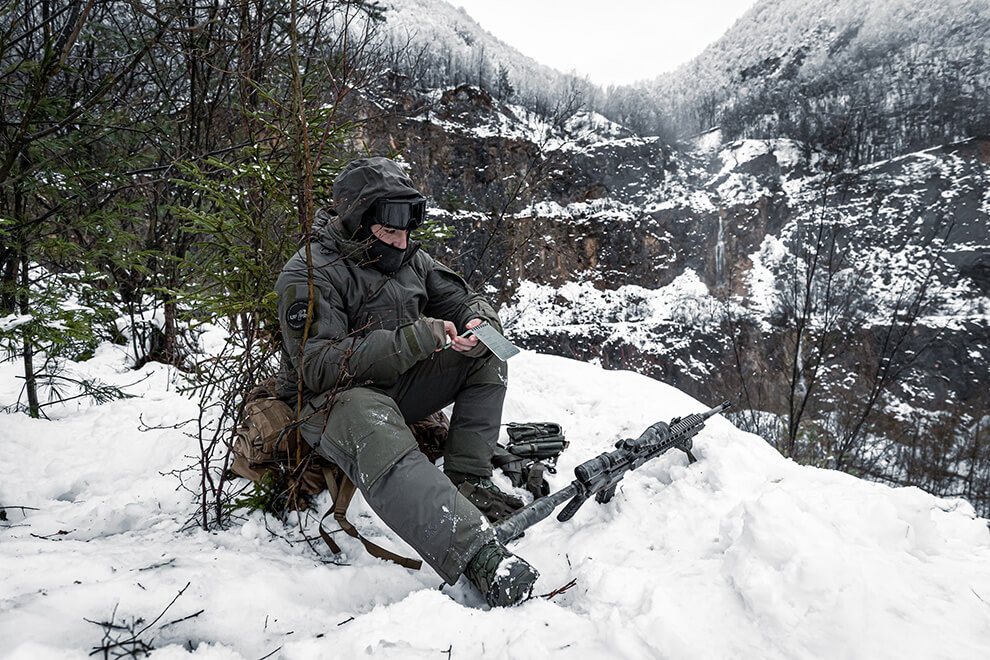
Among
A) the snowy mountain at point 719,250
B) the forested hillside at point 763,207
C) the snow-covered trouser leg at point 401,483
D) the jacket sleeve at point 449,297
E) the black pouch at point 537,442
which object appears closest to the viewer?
the snow-covered trouser leg at point 401,483

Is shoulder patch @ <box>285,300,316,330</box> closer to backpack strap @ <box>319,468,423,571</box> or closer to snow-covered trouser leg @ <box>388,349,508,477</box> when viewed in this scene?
snow-covered trouser leg @ <box>388,349,508,477</box>

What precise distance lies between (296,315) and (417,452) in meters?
0.83

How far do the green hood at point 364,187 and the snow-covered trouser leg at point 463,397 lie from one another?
2.85 ft

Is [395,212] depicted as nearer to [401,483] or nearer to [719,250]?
[401,483]

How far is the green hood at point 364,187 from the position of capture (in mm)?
2227

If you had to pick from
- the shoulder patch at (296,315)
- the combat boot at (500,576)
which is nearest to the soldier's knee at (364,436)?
the shoulder patch at (296,315)

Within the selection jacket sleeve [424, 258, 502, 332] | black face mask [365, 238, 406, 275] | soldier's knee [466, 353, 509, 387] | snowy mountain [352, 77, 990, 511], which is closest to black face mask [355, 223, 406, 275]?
black face mask [365, 238, 406, 275]

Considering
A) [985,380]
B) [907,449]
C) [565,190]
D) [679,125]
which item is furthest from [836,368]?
[679,125]

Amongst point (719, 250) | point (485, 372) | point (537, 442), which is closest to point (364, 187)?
point (485, 372)

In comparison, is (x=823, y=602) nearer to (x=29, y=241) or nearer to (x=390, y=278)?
(x=390, y=278)

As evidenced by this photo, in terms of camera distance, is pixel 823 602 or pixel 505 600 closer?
pixel 823 602

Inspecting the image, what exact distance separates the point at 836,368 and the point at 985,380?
923 cm

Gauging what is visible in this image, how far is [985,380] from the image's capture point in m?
25.8

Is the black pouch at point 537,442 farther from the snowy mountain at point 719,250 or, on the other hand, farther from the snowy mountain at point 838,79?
the snowy mountain at point 838,79
